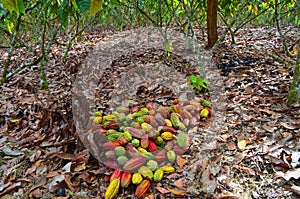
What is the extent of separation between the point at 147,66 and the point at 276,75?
158cm

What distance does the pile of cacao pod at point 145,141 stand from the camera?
1.39 metres

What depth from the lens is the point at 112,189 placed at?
1.31 m

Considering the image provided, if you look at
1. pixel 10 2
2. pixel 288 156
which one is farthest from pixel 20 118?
pixel 288 156

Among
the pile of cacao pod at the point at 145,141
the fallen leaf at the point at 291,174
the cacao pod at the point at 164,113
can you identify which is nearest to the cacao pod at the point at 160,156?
the pile of cacao pod at the point at 145,141

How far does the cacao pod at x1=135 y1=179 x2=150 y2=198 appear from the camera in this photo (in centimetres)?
131

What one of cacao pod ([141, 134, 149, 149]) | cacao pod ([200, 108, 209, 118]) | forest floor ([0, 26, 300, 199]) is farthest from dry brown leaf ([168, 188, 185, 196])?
cacao pod ([200, 108, 209, 118])

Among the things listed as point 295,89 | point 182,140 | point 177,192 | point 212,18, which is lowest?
point 177,192

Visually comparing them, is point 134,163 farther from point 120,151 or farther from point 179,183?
point 179,183

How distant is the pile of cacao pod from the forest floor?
0.20 ft

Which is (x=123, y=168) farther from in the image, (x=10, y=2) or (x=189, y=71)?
(x=189, y=71)

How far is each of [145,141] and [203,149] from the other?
0.40 meters

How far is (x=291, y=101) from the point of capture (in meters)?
1.87

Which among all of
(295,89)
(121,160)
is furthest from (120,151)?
(295,89)

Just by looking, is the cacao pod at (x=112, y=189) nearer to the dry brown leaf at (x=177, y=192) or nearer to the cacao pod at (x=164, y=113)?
the dry brown leaf at (x=177, y=192)
